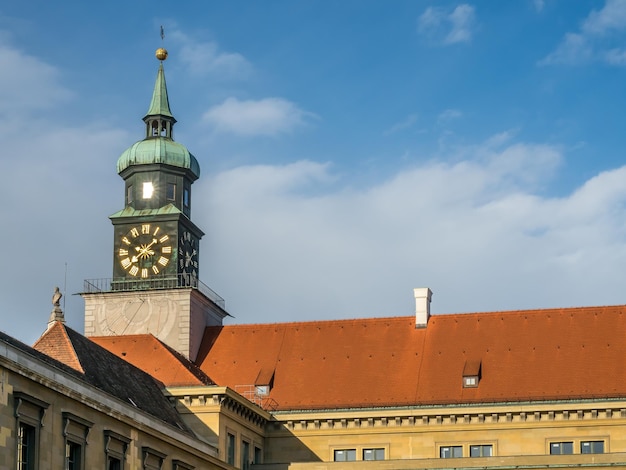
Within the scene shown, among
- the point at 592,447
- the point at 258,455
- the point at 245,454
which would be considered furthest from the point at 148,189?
the point at 592,447

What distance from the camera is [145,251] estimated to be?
75.4m

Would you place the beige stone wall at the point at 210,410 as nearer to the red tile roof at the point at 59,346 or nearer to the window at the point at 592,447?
the red tile roof at the point at 59,346

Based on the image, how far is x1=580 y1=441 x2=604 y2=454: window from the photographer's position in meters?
66.4

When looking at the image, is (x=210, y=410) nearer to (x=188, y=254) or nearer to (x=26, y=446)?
(x=188, y=254)

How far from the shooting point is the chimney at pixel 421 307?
7394 centimetres

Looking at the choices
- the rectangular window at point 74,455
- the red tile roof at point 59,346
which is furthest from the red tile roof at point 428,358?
the rectangular window at point 74,455

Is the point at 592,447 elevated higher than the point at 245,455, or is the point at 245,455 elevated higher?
the point at 592,447

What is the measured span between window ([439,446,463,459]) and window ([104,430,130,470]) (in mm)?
21913

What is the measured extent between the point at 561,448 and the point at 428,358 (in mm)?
8300

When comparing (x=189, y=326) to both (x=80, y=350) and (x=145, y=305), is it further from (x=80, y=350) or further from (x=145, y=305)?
(x=80, y=350)

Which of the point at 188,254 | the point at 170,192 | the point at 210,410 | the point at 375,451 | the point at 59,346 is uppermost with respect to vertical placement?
the point at 170,192

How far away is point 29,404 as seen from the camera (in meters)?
43.5

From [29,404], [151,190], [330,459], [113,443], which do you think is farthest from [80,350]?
[151,190]

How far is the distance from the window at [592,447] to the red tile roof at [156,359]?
1768 centimetres
